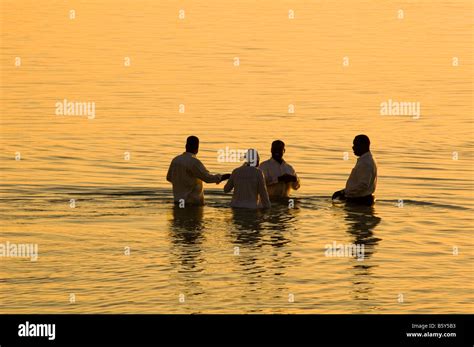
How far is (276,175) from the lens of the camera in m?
23.3

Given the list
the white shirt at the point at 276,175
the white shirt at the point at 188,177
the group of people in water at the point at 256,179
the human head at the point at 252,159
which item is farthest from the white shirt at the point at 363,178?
the white shirt at the point at 188,177

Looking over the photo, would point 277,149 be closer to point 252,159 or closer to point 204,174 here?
point 252,159

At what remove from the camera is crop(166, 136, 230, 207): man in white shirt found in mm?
22641

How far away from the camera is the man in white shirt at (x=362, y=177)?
75.2 feet

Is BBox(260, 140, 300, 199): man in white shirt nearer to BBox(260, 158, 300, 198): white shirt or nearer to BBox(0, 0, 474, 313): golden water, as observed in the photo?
BBox(260, 158, 300, 198): white shirt

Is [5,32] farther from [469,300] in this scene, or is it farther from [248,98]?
[469,300]

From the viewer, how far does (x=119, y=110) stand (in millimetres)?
37062

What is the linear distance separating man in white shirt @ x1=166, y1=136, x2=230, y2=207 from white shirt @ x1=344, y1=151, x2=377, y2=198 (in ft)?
6.99

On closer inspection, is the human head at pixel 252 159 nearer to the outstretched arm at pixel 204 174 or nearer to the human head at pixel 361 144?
the outstretched arm at pixel 204 174

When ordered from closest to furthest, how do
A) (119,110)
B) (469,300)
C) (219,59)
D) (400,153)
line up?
(469,300)
(400,153)
(119,110)
(219,59)

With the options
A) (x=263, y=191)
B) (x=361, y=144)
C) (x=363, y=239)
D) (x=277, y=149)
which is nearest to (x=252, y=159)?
(x=263, y=191)

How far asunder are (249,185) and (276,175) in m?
0.96
